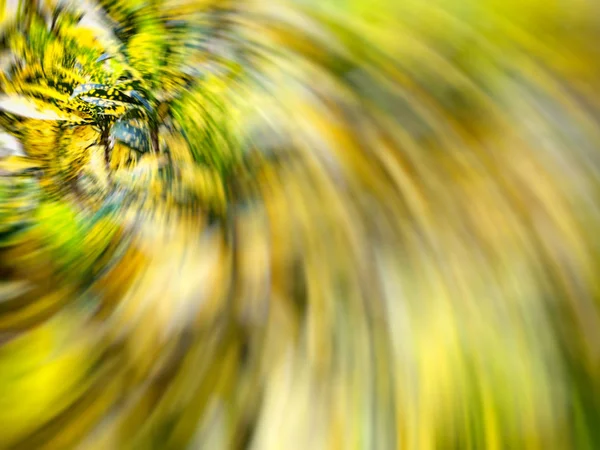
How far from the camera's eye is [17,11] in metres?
0.69

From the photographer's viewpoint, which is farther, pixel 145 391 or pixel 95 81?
→ pixel 95 81

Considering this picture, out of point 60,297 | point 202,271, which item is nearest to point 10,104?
point 60,297

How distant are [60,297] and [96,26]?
14.0 inches

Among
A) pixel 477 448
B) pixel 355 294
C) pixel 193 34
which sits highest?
pixel 193 34

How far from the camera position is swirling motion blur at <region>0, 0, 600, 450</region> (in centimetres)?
32

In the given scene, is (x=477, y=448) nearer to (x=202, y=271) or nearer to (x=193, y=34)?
(x=202, y=271)

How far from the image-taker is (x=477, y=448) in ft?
1.03

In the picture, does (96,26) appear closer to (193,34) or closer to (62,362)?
(193,34)

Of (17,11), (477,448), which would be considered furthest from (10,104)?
(477,448)

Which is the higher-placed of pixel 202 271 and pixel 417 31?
pixel 417 31

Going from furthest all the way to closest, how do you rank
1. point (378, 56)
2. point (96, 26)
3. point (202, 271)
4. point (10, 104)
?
point (10, 104), point (96, 26), point (202, 271), point (378, 56)

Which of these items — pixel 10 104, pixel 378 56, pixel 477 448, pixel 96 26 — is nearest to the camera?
pixel 477 448

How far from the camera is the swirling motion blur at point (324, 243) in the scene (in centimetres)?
32

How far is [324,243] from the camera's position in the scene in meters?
0.45
